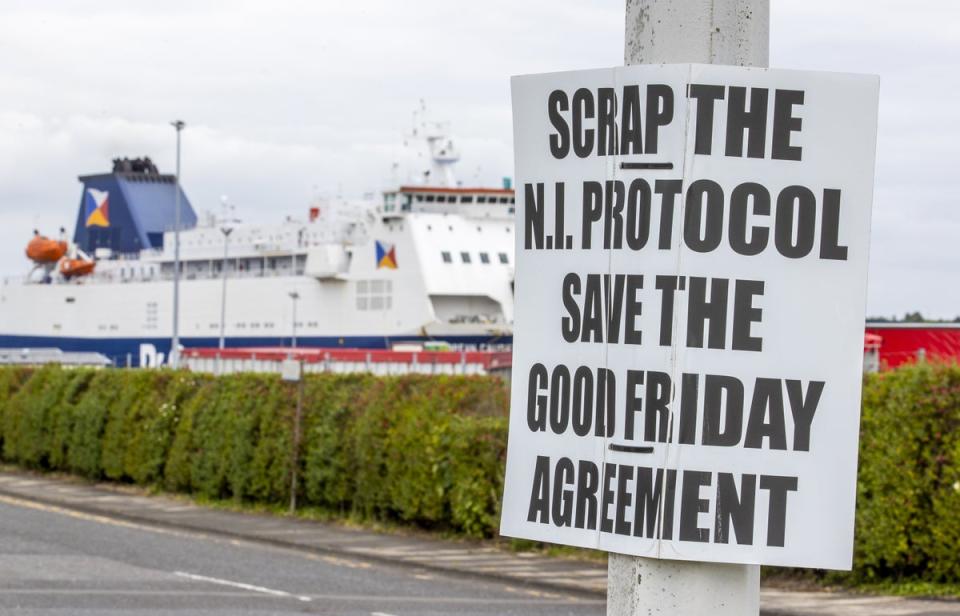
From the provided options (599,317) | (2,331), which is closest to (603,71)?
(599,317)

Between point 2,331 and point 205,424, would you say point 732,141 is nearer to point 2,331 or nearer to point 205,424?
point 205,424

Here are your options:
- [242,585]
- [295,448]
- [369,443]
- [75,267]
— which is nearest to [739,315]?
[242,585]

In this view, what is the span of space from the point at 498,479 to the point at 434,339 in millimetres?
44470

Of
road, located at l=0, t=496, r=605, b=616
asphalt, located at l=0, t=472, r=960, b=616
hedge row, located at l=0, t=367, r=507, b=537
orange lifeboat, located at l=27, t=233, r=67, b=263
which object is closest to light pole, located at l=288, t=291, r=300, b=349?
orange lifeboat, located at l=27, t=233, r=67, b=263

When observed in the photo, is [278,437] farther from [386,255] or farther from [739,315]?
[386,255]

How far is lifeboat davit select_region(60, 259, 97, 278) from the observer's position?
7844 cm

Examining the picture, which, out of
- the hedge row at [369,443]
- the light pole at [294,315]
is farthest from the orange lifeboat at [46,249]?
the hedge row at [369,443]

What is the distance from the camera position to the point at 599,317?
3.04 metres

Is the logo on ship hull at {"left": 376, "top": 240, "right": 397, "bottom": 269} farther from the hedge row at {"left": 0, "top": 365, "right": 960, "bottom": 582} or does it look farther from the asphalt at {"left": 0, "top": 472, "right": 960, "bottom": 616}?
the asphalt at {"left": 0, "top": 472, "right": 960, "bottom": 616}

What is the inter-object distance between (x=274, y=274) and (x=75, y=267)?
16.1 m

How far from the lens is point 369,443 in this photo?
58.0ft

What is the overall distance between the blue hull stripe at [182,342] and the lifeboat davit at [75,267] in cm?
375

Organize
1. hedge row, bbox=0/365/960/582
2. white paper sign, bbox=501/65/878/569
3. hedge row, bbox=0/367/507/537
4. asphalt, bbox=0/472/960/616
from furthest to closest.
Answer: hedge row, bbox=0/367/507/537 < hedge row, bbox=0/365/960/582 < asphalt, bbox=0/472/960/616 < white paper sign, bbox=501/65/878/569

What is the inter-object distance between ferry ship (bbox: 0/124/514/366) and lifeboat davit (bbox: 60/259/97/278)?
3.0 inches
